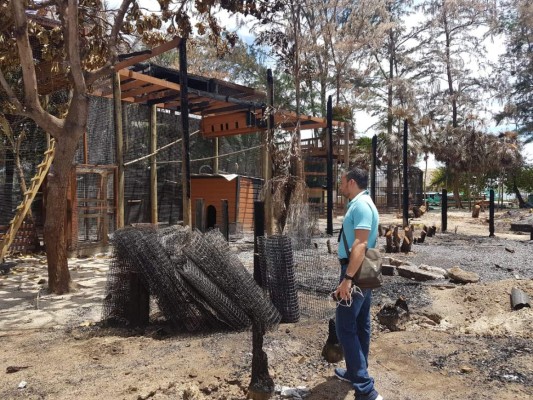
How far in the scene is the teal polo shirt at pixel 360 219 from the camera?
3449 mm

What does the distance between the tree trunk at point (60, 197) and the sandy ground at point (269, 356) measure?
51cm

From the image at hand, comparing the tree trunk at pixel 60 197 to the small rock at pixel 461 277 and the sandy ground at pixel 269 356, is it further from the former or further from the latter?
the small rock at pixel 461 277

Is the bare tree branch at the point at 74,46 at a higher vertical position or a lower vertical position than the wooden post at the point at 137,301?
higher

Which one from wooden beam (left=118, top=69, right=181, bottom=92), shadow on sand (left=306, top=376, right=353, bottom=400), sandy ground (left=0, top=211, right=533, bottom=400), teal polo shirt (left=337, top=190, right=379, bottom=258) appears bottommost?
shadow on sand (left=306, top=376, right=353, bottom=400)

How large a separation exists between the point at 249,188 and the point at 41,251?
21.3 feet

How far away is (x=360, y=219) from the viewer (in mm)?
3453

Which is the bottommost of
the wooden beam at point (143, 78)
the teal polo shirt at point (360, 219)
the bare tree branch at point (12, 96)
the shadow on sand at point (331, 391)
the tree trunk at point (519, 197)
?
the shadow on sand at point (331, 391)

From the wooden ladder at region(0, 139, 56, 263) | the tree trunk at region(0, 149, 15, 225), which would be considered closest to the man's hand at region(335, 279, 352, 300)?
the wooden ladder at region(0, 139, 56, 263)

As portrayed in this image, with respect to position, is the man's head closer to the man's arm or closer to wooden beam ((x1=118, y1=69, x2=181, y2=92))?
the man's arm

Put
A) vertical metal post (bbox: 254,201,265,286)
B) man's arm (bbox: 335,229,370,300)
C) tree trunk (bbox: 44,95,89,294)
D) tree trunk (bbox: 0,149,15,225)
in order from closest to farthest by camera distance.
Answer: man's arm (bbox: 335,229,370,300) → vertical metal post (bbox: 254,201,265,286) → tree trunk (bbox: 44,95,89,294) → tree trunk (bbox: 0,149,15,225)

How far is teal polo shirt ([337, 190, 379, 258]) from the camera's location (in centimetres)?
345

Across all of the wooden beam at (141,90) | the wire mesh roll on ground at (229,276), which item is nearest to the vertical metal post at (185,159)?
the wire mesh roll on ground at (229,276)

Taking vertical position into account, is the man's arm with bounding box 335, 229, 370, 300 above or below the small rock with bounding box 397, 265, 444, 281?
above

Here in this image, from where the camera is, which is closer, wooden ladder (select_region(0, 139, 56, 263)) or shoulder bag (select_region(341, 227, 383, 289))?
shoulder bag (select_region(341, 227, 383, 289))
